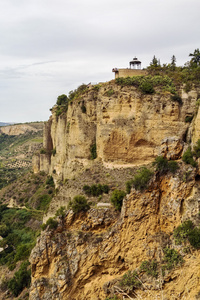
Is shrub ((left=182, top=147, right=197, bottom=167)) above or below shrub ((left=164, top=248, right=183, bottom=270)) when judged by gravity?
above

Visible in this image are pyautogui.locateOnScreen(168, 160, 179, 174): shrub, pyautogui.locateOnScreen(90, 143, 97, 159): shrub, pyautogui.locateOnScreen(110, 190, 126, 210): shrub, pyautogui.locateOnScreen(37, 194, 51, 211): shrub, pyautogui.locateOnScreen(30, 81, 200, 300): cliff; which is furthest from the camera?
pyautogui.locateOnScreen(37, 194, 51, 211): shrub

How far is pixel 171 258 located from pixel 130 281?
→ 272cm

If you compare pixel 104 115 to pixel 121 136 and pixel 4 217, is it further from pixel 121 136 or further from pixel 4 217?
pixel 4 217

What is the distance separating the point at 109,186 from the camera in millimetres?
23500

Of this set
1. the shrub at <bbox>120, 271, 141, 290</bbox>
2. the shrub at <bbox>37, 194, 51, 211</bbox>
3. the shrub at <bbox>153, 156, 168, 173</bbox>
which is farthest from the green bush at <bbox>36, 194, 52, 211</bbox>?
the shrub at <bbox>153, 156, 168, 173</bbox>

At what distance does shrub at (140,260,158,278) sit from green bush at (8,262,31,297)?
12.0 meters

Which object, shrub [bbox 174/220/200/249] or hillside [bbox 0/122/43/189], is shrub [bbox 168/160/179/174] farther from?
hillside [bbox 0/122/43/189]

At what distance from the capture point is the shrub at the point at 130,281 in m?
15.4

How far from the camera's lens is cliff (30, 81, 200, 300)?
1582 centimetres

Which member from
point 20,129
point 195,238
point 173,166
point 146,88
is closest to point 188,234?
point 195,238

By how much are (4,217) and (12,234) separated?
6295 millimetres

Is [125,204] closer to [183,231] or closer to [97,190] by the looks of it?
[183,231]

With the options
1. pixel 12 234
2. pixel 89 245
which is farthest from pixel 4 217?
pixel 89 245

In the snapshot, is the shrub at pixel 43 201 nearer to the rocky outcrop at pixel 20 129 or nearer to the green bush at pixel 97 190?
the green bush at pixel 97 190
